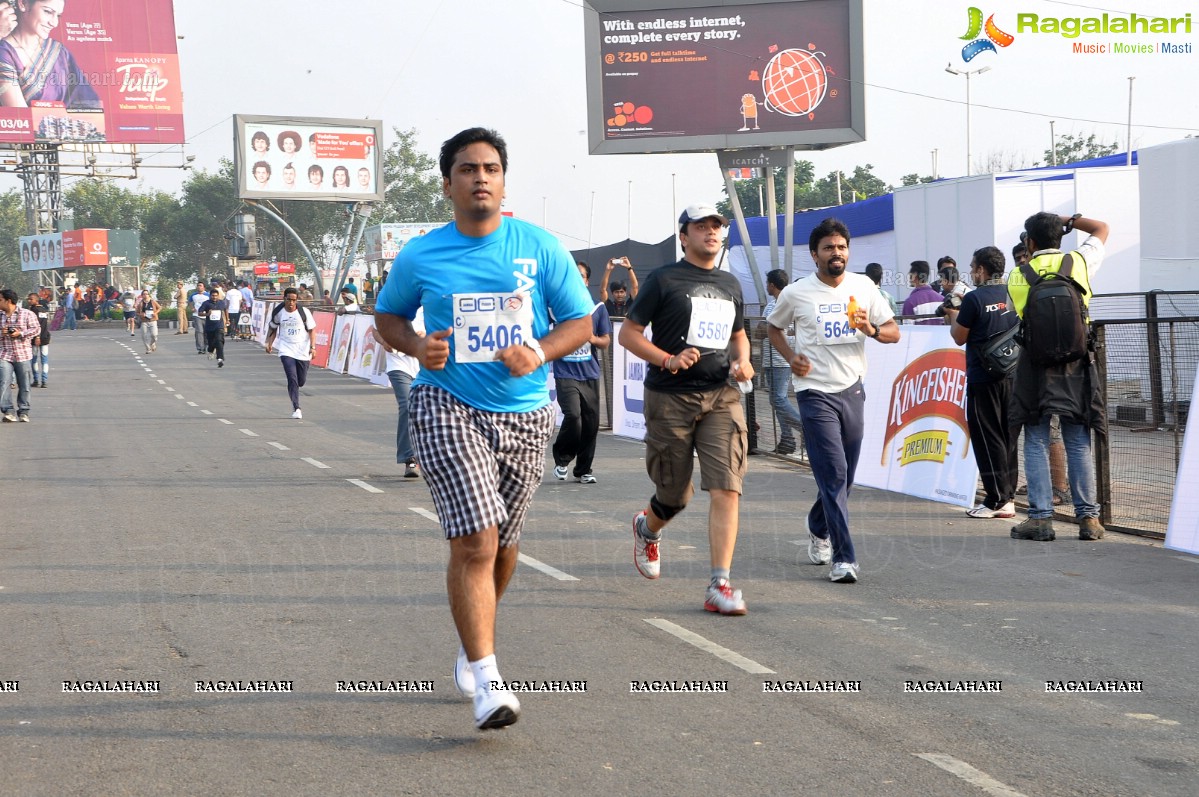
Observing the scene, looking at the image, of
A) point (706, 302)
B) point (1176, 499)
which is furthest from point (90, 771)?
point (1176, 499)

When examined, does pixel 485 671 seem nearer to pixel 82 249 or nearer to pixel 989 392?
pixel 989 392

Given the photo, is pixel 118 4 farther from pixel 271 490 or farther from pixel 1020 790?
pixel 1020 790

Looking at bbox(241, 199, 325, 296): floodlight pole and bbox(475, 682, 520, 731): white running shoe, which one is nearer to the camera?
bbox(475, 682, 520, 731): white running shoe

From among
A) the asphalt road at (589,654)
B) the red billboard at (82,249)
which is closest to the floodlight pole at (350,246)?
the red billboard at (82,249)

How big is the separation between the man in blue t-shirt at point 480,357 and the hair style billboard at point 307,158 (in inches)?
1980

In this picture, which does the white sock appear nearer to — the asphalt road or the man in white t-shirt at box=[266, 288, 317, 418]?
the asphalt road

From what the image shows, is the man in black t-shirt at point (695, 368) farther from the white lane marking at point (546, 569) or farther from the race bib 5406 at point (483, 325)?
the race bib 5406 at point (483, 325)

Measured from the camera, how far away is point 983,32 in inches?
1395

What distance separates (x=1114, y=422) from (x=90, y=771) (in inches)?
420

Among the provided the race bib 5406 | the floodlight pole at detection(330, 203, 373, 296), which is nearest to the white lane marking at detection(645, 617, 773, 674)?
the race bib 5406

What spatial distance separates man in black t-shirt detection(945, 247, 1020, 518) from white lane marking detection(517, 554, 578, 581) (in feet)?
12.2

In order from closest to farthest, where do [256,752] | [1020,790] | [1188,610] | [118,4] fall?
[1020,790] < [256,752] < [1188,610] < [118,4]

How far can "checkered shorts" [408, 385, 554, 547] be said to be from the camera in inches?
189

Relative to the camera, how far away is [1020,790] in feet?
13.8
